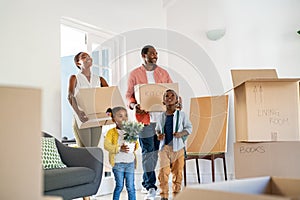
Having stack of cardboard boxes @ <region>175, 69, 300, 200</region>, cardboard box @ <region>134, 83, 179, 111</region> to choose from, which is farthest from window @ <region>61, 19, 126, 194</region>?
stack of cardboard boxes @ <region>175, 69, 300, 200</region>

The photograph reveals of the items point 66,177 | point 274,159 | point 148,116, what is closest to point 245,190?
point 274,159

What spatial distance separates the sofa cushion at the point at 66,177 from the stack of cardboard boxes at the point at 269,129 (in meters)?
1.07

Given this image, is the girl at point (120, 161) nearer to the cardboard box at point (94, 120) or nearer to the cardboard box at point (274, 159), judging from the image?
the cardboard box at point (94, 120)

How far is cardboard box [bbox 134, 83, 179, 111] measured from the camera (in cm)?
359

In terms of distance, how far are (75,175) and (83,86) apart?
124 cm

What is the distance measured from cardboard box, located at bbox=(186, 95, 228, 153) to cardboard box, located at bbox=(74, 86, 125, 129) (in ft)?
4.25

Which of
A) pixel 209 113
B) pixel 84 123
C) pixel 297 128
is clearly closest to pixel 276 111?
pixel 297 128

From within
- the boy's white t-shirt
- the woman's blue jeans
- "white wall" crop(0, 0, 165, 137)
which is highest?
"white wall" crop(0, 0, 165, 137)

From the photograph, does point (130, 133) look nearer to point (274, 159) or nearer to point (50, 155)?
point (50, 155)

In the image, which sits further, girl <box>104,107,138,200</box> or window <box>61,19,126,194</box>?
window <box>61,19,126,194</box>

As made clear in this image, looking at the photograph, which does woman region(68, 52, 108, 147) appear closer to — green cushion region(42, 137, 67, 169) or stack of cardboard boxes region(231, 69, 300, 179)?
green cushion region(42, 137, 67, 169)

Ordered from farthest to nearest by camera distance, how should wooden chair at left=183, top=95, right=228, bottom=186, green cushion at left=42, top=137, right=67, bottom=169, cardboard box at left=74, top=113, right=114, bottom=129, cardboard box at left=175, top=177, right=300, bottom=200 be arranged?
wooden chair at left=183, top=95, right=228, bottom=186, cardboard box at left=74, top=113, right=114, bottom=129, green cushion at left=42, top=137, right=67, bottom=169, cardboard box at left=175, top=177, right=300, bottom=200

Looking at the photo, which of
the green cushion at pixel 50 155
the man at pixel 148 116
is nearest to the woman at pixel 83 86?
the man at pixel 148 116

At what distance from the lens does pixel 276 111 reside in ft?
8.28
